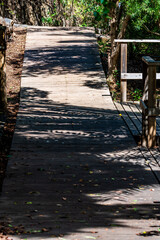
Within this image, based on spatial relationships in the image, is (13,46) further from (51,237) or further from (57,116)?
(51,237)

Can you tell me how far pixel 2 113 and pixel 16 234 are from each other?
15.7 ft

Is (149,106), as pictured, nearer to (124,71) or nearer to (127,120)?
(127,120)

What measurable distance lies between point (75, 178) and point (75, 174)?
0.42 feet

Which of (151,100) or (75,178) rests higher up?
(151,100)

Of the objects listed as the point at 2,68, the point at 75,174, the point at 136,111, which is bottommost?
the point at 136,111

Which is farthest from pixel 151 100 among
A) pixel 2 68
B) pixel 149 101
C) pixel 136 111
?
pixel 2 68

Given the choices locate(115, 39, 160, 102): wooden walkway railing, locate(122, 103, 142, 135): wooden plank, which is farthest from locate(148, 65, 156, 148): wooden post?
locate(115, 39, 160, 102): wooden walkway railing

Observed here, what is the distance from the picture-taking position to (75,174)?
17.8 ft

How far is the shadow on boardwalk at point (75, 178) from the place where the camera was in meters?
4.18

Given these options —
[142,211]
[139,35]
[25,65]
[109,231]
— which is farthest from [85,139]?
[139,35]

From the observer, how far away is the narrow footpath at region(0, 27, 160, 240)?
160 inches

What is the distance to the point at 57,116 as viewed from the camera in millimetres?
8391

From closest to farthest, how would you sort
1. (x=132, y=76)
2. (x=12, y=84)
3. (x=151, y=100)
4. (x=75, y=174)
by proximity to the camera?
(x=75, y=174)
(x=151, y=100)
(x=132, y=76)
(x=12, y=84)

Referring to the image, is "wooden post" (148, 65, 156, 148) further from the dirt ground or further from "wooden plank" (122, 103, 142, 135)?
the dirt ground
